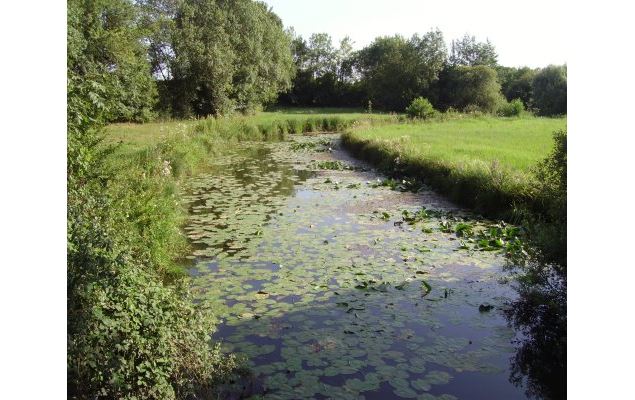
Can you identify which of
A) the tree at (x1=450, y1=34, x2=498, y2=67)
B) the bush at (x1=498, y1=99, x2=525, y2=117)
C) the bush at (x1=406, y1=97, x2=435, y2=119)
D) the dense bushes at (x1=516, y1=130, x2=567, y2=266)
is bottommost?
the dense bushes at (x1=516, y1=130, x2=567, y2=266)

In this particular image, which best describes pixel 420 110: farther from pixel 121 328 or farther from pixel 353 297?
pixel 121 328

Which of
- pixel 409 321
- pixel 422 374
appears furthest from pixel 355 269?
pixel 422 374

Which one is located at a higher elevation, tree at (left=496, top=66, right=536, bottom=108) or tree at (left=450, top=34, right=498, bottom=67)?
tree at (left=450, top=34, right=498, bottom=67)

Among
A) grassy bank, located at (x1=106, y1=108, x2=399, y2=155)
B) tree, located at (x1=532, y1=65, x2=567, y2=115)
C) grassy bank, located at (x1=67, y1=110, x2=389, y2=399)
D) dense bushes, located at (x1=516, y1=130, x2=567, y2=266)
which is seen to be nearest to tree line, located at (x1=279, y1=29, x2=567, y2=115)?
tree, located at (x1=532, y1=65, x2=567, y2=115)

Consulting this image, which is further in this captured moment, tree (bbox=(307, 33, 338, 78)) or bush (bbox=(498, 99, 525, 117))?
tree (bbox=(307, 33, 338, 78))

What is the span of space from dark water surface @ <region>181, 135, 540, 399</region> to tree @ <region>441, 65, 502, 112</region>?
91.9 ft

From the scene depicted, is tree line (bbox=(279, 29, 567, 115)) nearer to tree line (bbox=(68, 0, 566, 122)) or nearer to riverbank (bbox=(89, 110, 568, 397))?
tree line (bbox=(68, 0, 566, 122))

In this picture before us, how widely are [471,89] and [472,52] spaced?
7133 mm

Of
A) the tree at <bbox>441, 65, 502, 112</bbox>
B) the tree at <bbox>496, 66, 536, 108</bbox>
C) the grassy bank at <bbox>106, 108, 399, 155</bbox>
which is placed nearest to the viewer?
the grassy bank at <bbox>106, 108, 399, 155</bbox>

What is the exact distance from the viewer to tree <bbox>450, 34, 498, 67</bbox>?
42.0 metres

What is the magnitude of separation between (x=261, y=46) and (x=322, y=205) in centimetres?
2608

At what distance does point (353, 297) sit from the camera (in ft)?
19.5

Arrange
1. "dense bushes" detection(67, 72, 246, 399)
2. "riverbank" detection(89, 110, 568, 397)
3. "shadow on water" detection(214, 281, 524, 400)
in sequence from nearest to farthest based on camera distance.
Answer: "dense bushes" detection(67, 72, 246, 399), "riverbank" detection(89, 110, 568, 397), "shadow on water" detection(214, 281, 524, 400)
